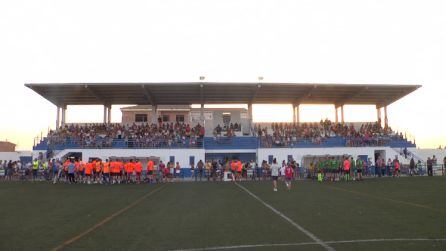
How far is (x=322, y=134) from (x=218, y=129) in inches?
416

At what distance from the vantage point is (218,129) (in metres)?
46.0

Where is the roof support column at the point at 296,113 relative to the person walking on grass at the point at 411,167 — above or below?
above

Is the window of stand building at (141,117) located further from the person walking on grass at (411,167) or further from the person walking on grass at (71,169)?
the person walking on grass at (411,167)

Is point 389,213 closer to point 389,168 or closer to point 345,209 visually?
point 345,209

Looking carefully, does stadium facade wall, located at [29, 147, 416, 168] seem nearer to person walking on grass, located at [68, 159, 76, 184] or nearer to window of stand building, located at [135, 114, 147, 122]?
person walking on grass, located at [68, 159, 76, 184]

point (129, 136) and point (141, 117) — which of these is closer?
point (129, 136)

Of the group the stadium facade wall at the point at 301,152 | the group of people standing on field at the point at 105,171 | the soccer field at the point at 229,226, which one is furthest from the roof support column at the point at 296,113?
the soccer field at the point at 229,226

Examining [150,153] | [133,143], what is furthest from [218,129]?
[133,143]

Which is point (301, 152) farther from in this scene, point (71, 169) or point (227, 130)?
point (71, 169)

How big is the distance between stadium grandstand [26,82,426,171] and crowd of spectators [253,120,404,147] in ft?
0.31

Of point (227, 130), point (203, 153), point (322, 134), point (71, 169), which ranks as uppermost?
point (227, 130)

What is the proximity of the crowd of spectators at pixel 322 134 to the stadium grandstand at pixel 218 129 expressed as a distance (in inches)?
3.8

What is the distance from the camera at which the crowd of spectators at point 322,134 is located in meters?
43.5

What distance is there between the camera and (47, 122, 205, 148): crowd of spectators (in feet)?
140
